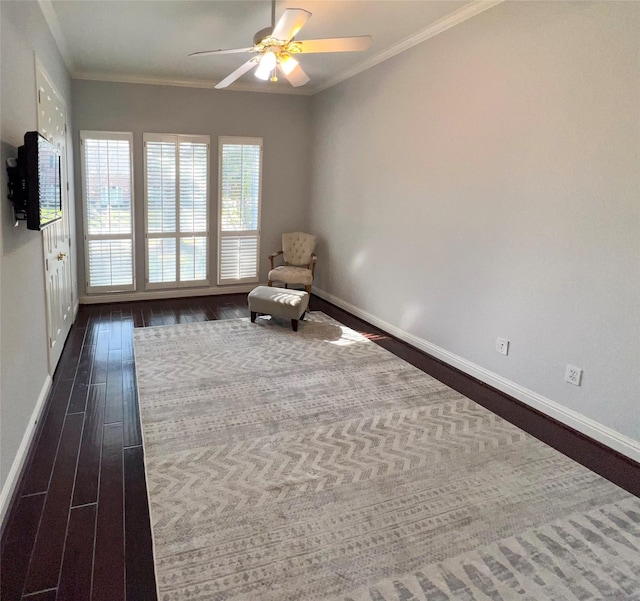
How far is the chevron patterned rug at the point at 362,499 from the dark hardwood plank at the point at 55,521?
37 centimetres

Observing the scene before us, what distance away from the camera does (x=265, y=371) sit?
373 centimetres

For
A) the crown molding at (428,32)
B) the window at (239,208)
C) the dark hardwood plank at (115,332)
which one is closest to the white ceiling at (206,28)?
the crown molding at (428,32)

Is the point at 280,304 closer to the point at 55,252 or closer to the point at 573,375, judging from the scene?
the point at 55,252

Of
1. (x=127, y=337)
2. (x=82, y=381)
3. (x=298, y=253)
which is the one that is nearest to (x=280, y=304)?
(x=127, y=337)

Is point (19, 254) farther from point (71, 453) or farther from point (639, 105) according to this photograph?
point (639, 105)

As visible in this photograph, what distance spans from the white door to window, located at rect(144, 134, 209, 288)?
1214 mm

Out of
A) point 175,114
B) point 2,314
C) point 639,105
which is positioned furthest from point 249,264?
point 639,105

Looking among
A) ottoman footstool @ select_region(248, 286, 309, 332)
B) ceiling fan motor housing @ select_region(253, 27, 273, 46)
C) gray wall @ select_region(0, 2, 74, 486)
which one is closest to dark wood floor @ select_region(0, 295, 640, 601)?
gray wall @ select_region(0, 2, 74, 486)

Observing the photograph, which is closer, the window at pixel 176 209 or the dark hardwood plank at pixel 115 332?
the dark hardwood plank at pixel 115 332

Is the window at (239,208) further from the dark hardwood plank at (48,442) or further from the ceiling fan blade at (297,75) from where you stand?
the dark hardwood plank at (48,442)

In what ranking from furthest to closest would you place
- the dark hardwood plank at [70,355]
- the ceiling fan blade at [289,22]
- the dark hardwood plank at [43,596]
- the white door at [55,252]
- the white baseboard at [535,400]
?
the dark hardwood plank at [70,355], the white door at [55,252], the white baseboard at [535,400], the ceiling fan blade at [289,22], the dark hardwood plank at [43,596]

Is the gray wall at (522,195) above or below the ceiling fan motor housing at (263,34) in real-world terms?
below

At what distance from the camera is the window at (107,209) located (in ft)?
17.8

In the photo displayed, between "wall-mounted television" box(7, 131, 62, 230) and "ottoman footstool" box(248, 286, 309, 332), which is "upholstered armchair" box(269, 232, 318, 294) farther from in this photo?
"wall-mounted television" box(7, 131, 62, 230)
